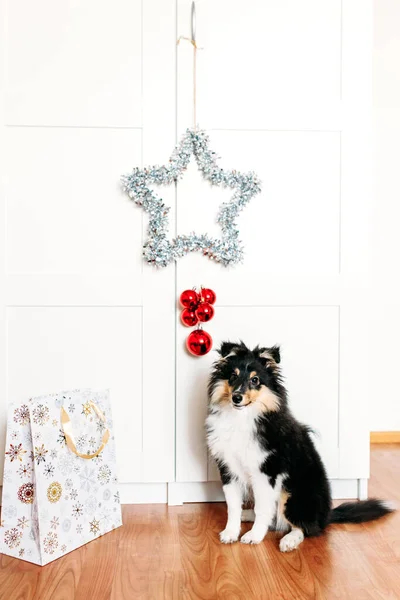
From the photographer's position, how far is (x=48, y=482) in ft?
6.31

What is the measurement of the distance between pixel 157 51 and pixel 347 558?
1.90 metres

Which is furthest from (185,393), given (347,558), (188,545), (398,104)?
(398,104)

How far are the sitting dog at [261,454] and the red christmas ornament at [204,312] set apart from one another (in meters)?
0.22

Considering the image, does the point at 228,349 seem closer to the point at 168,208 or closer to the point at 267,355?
the point at 267,355

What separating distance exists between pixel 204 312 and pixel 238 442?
51 centimetres

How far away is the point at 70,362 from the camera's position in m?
2.35

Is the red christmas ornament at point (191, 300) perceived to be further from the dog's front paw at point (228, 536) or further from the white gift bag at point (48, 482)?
the dog's front paw at point (228, 536)

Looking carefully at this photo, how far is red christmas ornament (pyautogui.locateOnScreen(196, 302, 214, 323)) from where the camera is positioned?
90.5 inches

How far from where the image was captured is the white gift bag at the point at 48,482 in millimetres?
1902

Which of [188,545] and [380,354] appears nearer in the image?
[188,545]

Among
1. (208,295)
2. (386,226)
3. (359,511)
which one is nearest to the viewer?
(359,511)

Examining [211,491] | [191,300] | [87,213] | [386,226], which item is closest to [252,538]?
[211,491]

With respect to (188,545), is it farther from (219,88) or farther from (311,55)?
(311,55)

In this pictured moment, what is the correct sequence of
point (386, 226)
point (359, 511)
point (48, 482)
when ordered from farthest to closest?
point (386, 226) < point (359, 511) < point (48, 482)
